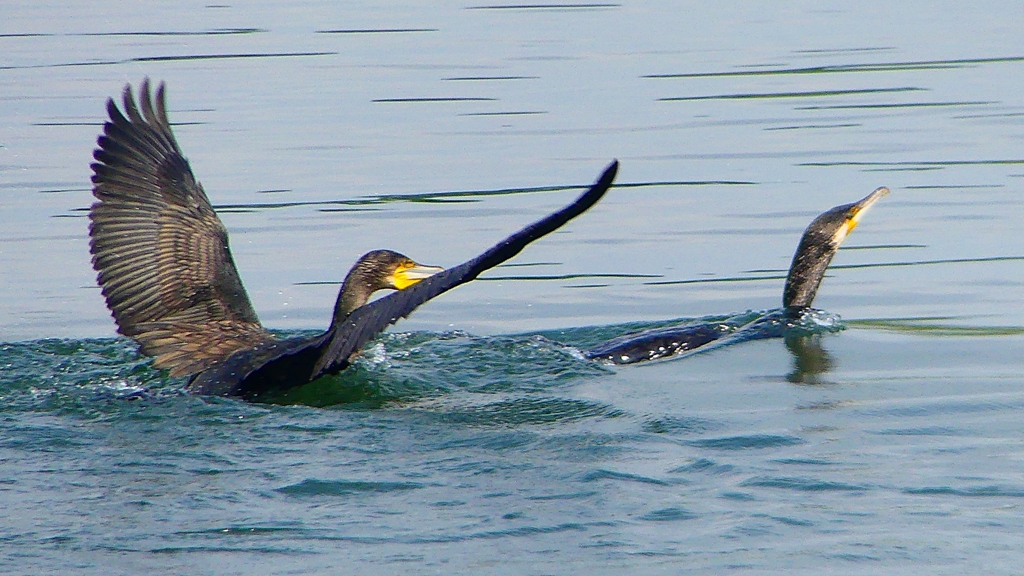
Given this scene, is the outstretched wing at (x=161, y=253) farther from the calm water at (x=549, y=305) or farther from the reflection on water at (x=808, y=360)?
the reflection on water at (x=808, y=360)

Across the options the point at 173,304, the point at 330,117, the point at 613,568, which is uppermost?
the point at 330,117

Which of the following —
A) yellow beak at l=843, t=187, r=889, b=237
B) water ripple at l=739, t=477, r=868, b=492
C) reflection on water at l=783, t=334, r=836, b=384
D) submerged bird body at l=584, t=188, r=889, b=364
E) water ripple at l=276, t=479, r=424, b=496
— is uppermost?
yellow beak at l=843, t=187, r=889, b=237

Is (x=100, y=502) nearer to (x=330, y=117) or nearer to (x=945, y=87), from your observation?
(x=330, y=117)

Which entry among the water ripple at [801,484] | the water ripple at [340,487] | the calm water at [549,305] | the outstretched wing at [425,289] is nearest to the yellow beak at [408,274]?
the calm water at [549,305]

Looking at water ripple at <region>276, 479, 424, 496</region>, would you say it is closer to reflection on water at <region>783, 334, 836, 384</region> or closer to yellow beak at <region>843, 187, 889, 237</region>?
reflection on water at <region>783, 334, 836, 384</region>

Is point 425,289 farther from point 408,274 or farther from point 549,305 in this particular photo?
point 549,305

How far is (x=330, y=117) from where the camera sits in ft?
44.7

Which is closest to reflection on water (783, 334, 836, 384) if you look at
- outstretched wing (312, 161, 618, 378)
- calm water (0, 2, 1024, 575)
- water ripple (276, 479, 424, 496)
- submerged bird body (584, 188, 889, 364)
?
calm water (0, 2, 1024, 575)

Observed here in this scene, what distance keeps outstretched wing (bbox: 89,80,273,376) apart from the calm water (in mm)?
266

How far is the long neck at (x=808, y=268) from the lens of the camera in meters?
8.11

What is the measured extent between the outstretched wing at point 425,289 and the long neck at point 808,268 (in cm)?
277

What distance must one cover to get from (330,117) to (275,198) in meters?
2.64

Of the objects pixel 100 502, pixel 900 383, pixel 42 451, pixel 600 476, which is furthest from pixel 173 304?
pixel 900 383

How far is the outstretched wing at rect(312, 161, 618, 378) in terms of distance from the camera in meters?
5.11
